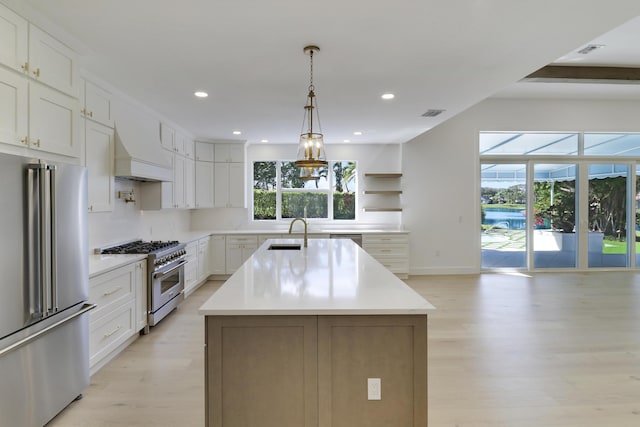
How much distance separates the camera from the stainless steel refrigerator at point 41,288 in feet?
5.75

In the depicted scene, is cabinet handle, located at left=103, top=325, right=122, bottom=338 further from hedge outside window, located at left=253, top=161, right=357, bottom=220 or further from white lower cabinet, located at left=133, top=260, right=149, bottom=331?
hedge outside window, located at left=253, top=161, right=357, bottom=220

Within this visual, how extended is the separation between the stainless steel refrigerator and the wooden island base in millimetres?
1104

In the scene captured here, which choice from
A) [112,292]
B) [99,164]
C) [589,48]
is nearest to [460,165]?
[589,48]

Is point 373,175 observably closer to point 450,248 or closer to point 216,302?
point 450,248

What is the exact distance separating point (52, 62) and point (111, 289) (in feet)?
5.87

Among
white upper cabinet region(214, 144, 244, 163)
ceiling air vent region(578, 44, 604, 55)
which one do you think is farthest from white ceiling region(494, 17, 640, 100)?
→ white upper cabinet region(214, 144, 244, 163)

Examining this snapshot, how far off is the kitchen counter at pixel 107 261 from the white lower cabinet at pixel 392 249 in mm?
3917

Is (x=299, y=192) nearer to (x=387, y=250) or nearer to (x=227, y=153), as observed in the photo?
(x=227, y=153)

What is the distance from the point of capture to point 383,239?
614cm

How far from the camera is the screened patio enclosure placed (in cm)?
639

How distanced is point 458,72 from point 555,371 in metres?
2.71

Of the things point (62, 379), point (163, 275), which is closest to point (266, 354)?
point (62, 379)

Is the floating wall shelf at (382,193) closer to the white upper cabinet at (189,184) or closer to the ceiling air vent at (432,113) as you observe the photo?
the ceiling air vent at (432,113)

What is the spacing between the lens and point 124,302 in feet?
10.1
